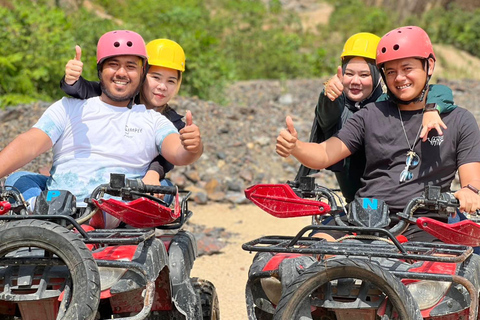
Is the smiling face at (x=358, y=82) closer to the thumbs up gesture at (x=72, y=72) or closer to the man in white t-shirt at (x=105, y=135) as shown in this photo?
the man in white t-shirt at (x=105, y=135)

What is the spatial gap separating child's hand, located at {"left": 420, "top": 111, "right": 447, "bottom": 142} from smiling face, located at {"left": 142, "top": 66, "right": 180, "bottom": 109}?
6.05 ft

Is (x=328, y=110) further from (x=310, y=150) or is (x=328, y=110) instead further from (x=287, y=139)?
(x=287, y=139)

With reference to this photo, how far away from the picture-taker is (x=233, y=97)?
49.0 feet

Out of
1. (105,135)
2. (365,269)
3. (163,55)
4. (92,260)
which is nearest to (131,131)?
(105,135)

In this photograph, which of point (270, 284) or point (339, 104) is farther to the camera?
point (339, 104)

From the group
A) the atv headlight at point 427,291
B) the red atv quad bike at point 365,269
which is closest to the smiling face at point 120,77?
the red atv quad bike at point 365,269

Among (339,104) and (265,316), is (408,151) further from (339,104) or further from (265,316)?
(265,316)

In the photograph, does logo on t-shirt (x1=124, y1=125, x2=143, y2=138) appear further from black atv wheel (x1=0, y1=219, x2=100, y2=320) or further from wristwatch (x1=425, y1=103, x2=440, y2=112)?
wristwatch (x1=425, y1=103, x2=440, y2=112)

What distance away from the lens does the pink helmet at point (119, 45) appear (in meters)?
4.41

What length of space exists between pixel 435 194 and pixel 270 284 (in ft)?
3.02

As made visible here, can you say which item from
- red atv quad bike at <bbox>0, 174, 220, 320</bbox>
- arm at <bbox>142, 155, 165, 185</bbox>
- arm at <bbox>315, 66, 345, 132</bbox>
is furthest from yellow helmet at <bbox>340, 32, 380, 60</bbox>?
red atv quad bike at <bbox>0, 174, 220, 320</bbox>

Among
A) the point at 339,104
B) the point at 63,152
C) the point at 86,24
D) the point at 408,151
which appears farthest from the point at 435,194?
the point at 86,24

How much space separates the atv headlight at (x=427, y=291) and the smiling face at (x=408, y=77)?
125 cm

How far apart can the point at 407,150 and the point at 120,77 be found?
177 cm
